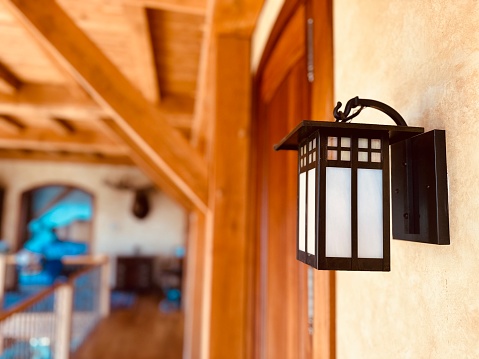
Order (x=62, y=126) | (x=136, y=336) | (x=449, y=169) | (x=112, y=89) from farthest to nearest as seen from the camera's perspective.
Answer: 1. (x=136, y=336)
2. (x=62, y=126)
3. (x=112, y=89)
4. (x=449, y=169)

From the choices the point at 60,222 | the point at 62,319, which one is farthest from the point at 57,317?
the point at 60,222

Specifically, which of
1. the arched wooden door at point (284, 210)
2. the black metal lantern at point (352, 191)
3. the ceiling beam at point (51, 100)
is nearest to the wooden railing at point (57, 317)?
the ceiling beam at point (51, 100)

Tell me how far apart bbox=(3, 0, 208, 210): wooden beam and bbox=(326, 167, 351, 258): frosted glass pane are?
115 centimetres

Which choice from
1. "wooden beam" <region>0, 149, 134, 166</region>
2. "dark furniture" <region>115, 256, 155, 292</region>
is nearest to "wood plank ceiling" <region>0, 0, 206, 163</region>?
"wooden beam" <region>0, 149, 134, 166</region>

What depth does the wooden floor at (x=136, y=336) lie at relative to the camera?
5113 mm

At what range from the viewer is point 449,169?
1.67 ft

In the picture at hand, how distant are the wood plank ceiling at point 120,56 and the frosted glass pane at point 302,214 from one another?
114 centimetres

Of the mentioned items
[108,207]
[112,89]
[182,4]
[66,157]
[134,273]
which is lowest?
[134,273]

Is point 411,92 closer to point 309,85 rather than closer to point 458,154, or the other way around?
point 458,154

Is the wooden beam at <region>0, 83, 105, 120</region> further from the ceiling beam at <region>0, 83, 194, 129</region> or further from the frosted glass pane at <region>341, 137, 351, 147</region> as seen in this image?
the frosted glass pane at <region>341, 137, 351, 147</region>

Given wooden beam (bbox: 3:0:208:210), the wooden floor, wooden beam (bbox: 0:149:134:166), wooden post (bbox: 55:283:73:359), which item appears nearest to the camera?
wooden beam (bbox: 3:0:208:210)

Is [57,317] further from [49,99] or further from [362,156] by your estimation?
[362,156]

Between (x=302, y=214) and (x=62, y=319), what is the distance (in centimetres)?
450

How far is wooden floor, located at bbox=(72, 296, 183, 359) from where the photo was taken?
16.8 ft
